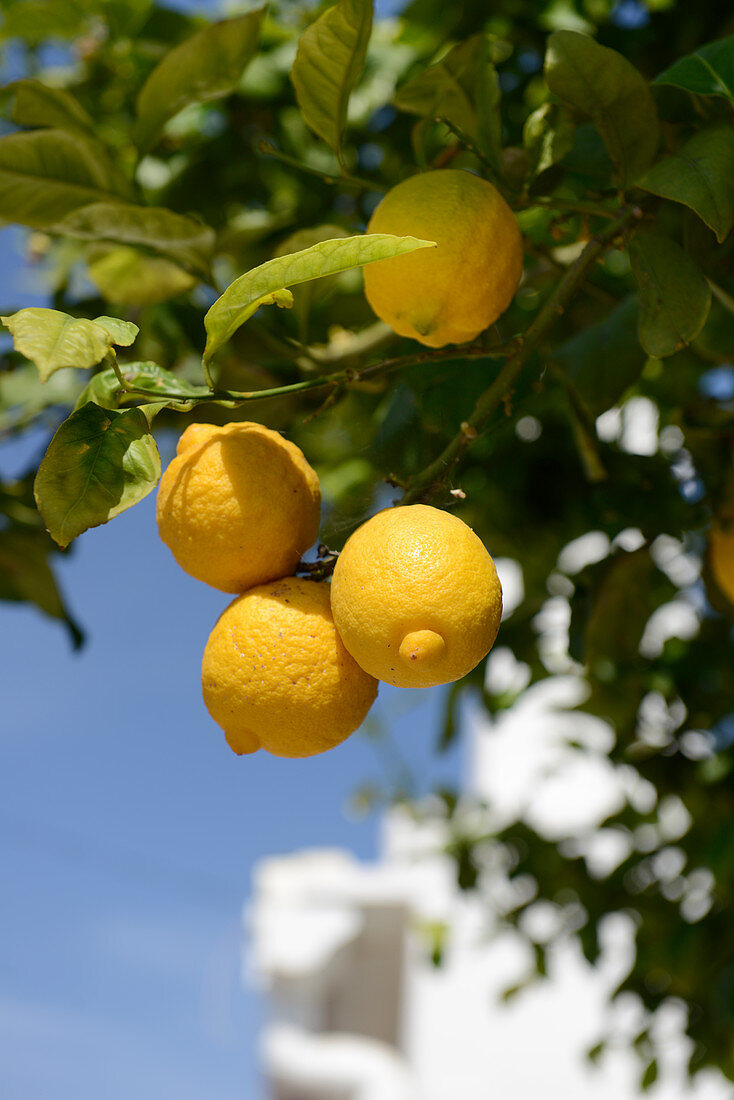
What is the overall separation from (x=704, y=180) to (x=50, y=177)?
1.53ft

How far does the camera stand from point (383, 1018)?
6.20 m

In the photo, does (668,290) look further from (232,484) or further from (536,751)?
(536,751)

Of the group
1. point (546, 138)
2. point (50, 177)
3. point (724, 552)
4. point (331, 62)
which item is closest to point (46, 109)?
point (50, 177)

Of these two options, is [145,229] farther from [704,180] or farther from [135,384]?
[704,180]

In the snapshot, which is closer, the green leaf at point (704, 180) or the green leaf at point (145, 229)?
the green leaf at point (704, 180)

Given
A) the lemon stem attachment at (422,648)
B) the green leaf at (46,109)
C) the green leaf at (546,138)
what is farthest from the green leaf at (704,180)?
the green leaf at (46,109)

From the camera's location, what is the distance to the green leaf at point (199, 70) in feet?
2.41

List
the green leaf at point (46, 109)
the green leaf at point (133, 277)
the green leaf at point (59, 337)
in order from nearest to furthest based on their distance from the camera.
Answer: the green leaf at point (59, 337)
the green leaf at point (46, 109)
the green leaf at point (133, 277)

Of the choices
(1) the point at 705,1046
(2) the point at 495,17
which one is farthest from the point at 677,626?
(2) the point at 495,17

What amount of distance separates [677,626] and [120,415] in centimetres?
346

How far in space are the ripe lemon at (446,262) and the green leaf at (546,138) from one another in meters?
0.09

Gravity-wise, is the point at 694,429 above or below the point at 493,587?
below

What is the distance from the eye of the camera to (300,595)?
19.8 inches

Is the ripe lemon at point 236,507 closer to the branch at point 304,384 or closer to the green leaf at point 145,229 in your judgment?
the branch at point 304,384
